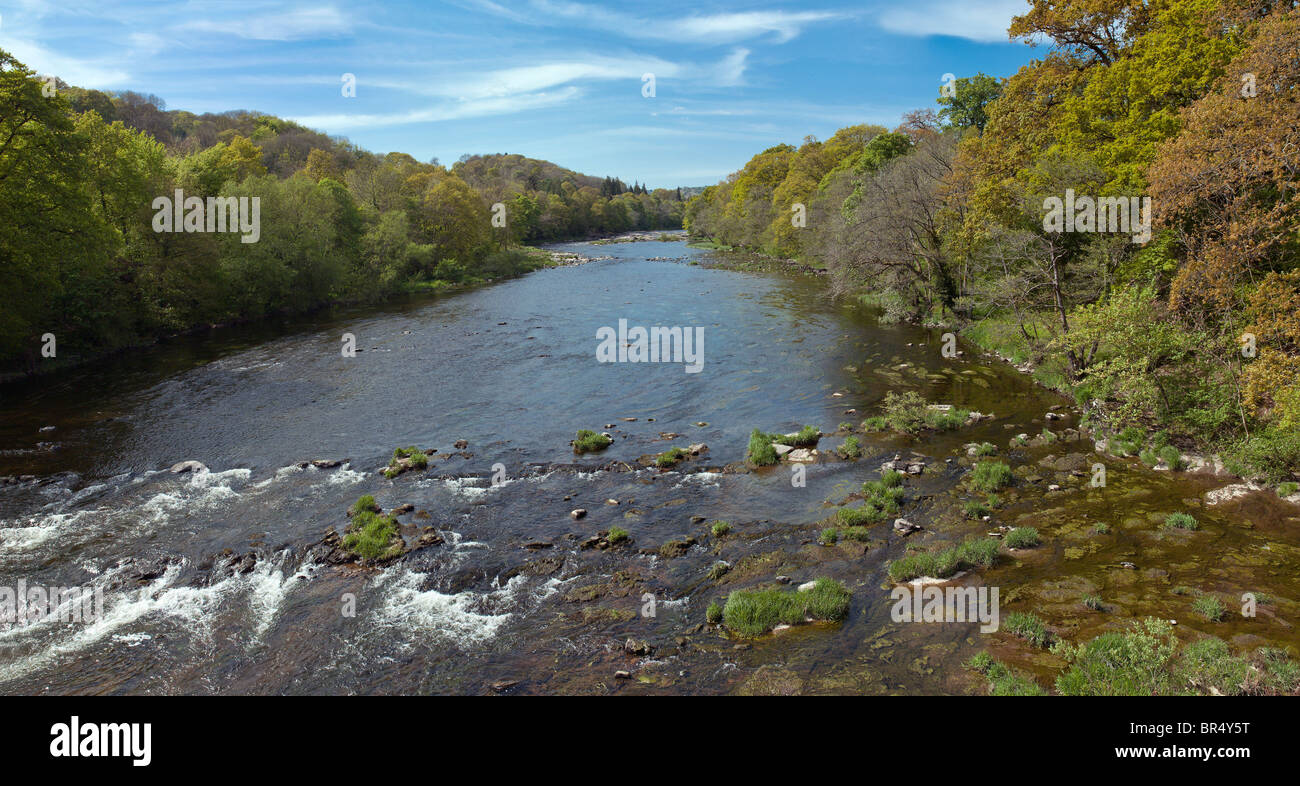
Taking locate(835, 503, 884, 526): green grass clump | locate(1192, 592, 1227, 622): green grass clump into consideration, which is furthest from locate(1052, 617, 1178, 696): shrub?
locate(835, 503, 884, 526): green grass clump

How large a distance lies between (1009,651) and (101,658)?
1565 cm

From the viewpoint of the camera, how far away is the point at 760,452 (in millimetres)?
20172

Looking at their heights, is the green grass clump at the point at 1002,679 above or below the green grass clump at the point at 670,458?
below

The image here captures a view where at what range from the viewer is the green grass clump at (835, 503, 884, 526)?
52.5 feet

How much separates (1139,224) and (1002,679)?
62.1ft

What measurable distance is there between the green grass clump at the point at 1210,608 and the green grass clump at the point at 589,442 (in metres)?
15.0

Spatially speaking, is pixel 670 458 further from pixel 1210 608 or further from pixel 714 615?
pixel 1210 608

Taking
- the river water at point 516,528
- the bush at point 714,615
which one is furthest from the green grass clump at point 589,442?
the bush at point 714,615

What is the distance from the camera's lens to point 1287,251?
57.2ft

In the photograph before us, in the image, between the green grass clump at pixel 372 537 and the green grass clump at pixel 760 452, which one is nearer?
the green grass clump at pixel 372 537

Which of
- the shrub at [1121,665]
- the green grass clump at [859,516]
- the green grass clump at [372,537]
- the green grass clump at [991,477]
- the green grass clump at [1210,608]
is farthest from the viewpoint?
the green grass clump at [991,477]

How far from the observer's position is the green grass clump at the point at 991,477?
17484 mm

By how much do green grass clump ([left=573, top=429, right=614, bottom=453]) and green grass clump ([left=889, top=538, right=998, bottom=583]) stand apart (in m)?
10.3

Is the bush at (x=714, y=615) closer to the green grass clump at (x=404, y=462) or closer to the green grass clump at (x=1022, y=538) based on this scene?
the green grass clump at (x=1022, y=538)
